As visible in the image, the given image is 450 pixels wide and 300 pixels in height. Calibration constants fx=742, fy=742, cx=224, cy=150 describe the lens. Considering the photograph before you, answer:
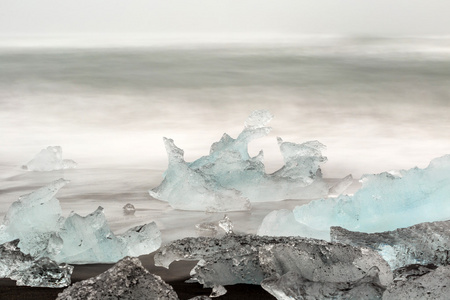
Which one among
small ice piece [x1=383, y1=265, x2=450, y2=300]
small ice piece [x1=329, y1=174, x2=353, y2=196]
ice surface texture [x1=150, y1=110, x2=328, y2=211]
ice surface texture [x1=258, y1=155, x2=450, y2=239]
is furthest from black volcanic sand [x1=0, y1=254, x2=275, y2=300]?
small ice piece [x1=329, y1=174, x2=353, y2=196]

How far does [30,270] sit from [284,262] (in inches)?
26.1

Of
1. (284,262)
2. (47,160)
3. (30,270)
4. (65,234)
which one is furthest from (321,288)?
(47,160)

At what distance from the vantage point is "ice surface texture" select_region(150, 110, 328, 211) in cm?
316

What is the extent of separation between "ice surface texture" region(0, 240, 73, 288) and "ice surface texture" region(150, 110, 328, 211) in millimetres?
Answer: 1209

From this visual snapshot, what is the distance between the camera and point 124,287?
65.9 inches

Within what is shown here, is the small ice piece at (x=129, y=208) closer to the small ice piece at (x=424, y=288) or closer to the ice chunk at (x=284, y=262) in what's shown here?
the ice chunk at (x=284, y=262)

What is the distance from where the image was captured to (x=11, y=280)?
6.47ft

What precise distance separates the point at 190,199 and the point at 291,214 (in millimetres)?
707

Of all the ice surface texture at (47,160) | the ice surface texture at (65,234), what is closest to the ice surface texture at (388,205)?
the ice surface texture at (65,234)

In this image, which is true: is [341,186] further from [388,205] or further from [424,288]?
[424,288]

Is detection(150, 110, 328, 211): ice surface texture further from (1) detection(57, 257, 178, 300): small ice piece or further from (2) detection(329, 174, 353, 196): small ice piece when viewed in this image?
(1) detection(57, 257, 178, 300): small ice piece

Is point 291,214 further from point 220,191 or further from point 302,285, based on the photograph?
point 302,285

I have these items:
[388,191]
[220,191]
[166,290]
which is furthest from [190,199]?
[166,290]

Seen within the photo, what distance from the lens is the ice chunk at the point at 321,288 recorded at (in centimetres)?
166
